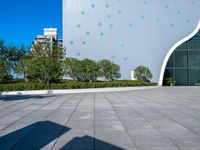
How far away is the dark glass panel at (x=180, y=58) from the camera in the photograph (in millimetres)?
28391

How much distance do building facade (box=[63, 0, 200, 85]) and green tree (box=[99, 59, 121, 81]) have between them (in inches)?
102

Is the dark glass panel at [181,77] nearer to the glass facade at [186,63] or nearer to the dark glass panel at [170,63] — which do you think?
the glass facade at [186,63]

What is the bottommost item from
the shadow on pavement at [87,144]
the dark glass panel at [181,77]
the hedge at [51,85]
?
the shadow on pavement at [87,144]

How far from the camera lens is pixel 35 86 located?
19.8m

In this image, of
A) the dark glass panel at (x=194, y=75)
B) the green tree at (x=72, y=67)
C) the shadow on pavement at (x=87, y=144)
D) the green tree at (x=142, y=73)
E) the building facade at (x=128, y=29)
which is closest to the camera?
the shadow on pavement at (x=87, y=144)

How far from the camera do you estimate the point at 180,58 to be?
93.8 feet

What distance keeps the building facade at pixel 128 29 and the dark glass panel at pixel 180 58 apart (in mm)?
642

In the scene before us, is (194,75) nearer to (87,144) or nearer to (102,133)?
(102,133)

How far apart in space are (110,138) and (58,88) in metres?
15.7

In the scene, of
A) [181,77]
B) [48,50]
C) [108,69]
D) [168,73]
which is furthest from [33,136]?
[48,50]

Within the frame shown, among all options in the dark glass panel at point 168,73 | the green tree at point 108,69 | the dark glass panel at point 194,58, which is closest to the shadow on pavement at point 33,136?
the green tree at point 108,69

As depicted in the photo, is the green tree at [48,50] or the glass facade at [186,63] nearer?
the glass facade at [186,63]

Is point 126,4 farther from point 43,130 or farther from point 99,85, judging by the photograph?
point 43,130

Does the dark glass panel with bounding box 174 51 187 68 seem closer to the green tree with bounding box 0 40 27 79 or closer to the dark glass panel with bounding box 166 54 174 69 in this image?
the dark glass panel with bounding box 166 54 174 69
